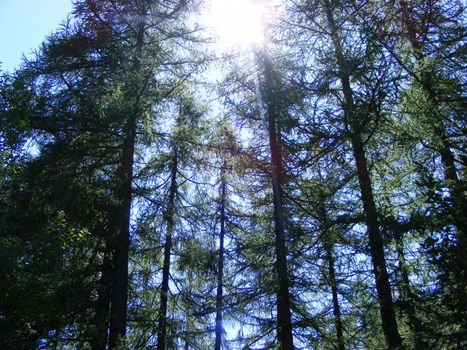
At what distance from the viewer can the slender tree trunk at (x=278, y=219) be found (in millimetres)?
9984

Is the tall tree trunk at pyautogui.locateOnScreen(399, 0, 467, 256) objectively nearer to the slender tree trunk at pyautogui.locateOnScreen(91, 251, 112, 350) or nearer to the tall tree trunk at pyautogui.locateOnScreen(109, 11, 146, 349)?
the tall tree trunk at pyautogui.locateOnScreen(109, 11, 146, 349)

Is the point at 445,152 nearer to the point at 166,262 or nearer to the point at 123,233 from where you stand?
the point at 123,233

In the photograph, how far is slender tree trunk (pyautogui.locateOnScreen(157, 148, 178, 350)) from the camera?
40.3 feet

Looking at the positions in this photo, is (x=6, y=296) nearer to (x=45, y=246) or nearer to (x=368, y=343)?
(x=45, y=246)

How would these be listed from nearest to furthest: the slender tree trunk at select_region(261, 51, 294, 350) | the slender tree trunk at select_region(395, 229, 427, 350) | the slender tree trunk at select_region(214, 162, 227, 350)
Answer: the slender tree trunk at select_region(395, 229, 427, 350) < the slender tree trunk at select_region(261, 51, 294, 350) < the slender tree trunk at select_region(214, 162, 227, 350)

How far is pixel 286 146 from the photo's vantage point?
37.6 feet

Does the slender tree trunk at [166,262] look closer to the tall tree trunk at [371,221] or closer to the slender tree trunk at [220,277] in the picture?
the slender tree trunk at [220,277]

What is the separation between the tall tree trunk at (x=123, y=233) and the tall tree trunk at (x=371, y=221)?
529 cm

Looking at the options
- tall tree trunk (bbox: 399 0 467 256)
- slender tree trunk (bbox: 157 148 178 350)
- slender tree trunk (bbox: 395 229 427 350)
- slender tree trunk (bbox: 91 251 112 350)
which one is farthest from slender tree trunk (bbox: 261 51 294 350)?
slender tree trunk (bbox: 91 251 112 350)

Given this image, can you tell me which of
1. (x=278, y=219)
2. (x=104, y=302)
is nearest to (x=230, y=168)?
(x=278, y=219)

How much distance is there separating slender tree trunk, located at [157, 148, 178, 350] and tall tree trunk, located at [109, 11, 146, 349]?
1.58m

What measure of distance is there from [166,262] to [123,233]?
11.4 feet

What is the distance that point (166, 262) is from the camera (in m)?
14.3

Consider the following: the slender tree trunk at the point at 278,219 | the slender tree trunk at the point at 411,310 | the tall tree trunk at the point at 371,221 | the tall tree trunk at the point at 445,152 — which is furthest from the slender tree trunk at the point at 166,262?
the tall tree trunk at the point at 445,152
